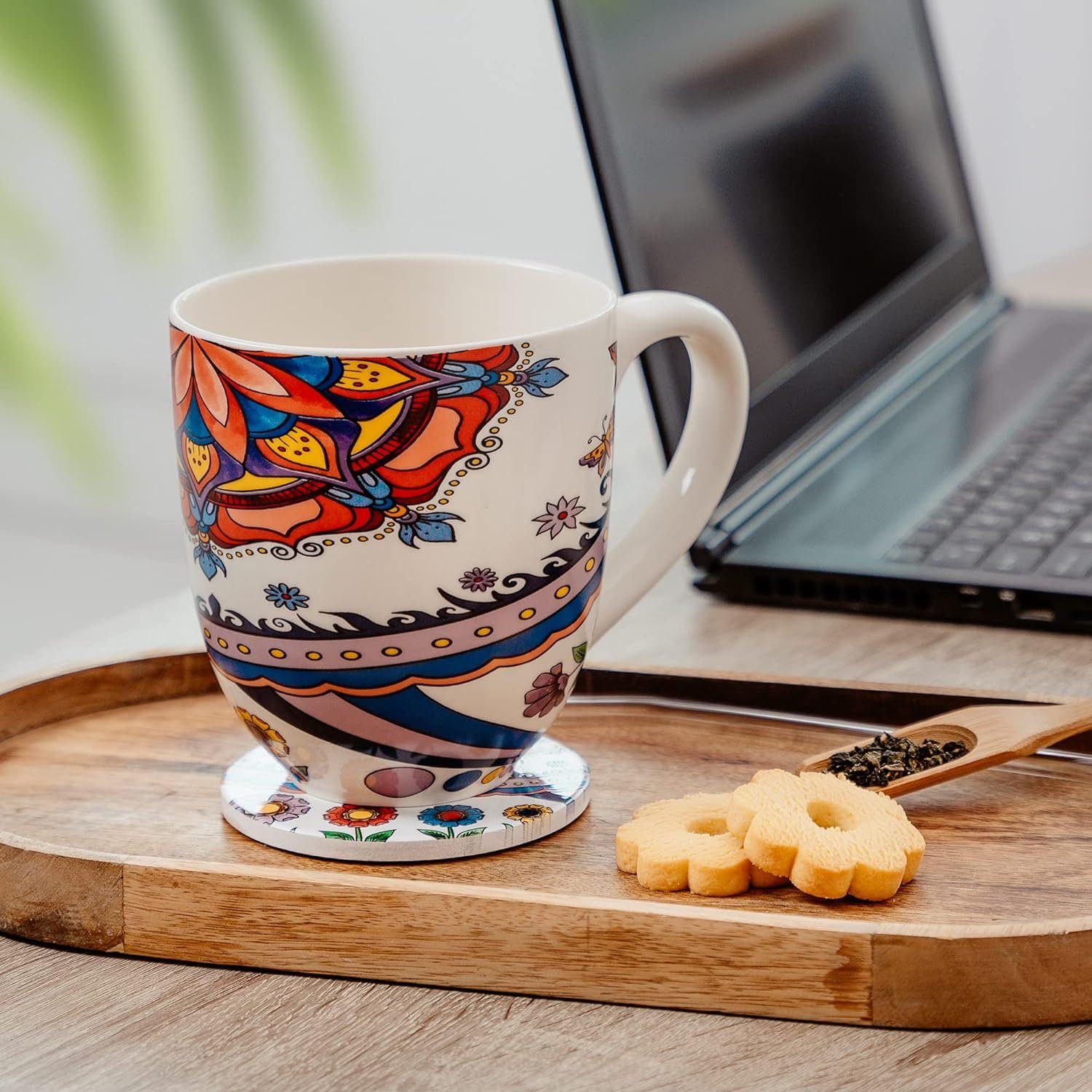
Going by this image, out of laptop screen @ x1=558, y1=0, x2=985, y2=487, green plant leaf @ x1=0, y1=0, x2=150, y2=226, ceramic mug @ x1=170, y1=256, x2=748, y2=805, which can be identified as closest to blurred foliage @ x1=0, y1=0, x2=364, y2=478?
green plant leaf @ x1=0, y1=0, x2=150, y2=226

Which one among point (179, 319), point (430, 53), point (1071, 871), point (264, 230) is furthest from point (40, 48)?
point (1071, 871)

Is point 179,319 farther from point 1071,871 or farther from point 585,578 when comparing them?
point 1071,871

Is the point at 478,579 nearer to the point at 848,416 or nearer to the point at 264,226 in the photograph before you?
the point at 848,416

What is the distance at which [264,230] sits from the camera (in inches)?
46.5

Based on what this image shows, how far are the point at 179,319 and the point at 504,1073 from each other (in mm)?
240

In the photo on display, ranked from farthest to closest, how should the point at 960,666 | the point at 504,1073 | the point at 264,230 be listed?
the point at 264,230
the point at 960,666
the point at 504,1073

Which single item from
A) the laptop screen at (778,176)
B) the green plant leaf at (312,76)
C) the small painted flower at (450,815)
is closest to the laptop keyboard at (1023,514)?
the laptop screen at (778,176)

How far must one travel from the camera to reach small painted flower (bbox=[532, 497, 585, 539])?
1.48 feet

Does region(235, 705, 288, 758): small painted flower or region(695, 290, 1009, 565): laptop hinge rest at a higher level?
region(235, 705, 288, 758): small painted flower

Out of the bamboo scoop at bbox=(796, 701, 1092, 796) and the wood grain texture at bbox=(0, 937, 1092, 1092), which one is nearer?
the wood grain texture at bbox=(0, 937, 1092, 1092)

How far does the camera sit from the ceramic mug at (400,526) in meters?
0.42

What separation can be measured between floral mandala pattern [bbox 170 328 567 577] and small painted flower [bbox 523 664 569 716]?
7 centimetres

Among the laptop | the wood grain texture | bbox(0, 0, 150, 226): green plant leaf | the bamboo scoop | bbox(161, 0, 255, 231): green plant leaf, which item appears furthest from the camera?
bbox(161, 0, 255, 231): green plant leaf

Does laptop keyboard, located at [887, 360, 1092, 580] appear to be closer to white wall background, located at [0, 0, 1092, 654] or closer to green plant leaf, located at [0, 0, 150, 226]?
white wall background, located at [0, 0, 1092, 654]
